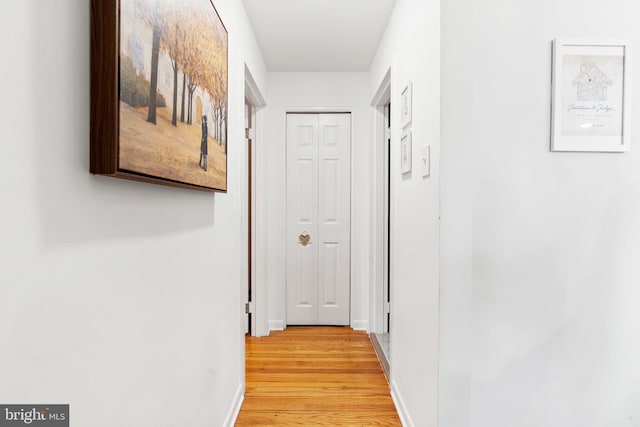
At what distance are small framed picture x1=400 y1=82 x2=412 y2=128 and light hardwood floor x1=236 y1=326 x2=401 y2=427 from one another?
1.73 meters

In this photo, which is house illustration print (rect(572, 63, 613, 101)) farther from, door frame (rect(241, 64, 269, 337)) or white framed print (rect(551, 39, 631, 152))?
door frame (rect(241, 64, 269, 337))

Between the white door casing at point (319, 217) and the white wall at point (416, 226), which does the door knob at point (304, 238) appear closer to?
A: the white door casing at point (319, 217)

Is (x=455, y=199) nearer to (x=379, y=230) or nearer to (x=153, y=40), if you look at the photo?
(x=153, y=40)

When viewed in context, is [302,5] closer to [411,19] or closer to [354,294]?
[411,19]

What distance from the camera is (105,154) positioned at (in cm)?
82

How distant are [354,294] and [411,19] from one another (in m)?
2.57

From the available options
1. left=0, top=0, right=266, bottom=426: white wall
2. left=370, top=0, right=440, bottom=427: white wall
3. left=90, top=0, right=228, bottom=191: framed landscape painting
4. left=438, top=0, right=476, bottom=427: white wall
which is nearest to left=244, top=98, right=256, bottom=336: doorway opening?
left=370, top=0, right=440, bottom=427: white wall

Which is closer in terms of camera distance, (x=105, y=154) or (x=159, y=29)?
(x=105, y=154)

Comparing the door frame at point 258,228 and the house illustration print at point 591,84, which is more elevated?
the house illustration print at point 591,84

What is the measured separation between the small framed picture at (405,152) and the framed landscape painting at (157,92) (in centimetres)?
102

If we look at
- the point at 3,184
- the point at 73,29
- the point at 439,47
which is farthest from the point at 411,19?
the point at 3,184

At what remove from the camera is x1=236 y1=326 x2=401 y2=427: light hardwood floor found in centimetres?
228

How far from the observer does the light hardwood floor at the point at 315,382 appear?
2.28 metres

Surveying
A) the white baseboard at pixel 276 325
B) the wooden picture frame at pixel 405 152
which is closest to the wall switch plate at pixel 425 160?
the wooden picture frame at pixel 405 152
